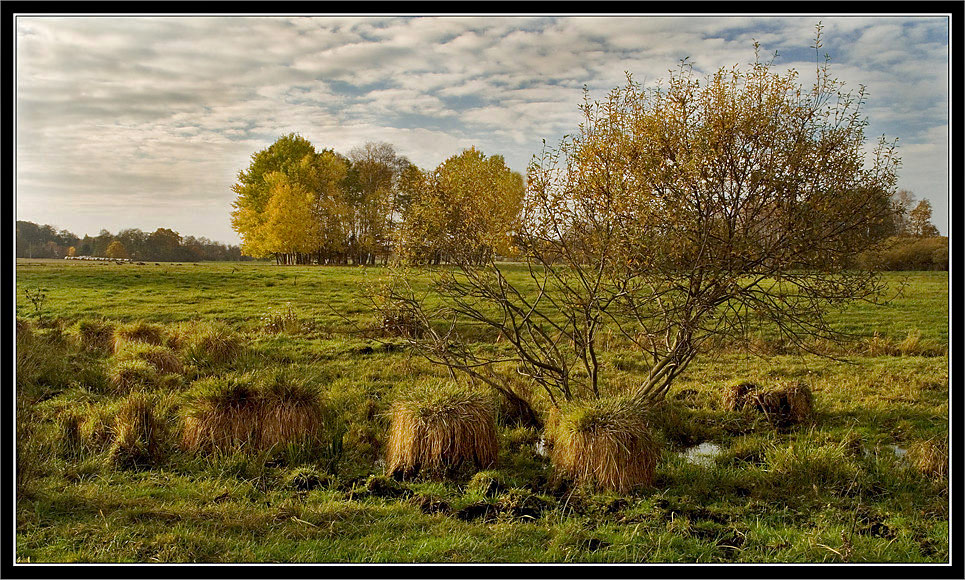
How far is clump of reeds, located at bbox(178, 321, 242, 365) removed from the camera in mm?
11766

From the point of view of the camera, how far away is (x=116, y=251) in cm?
2189

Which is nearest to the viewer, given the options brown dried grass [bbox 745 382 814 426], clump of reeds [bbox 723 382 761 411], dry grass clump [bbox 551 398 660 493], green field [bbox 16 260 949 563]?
green field [bbox 16 260 949 563]

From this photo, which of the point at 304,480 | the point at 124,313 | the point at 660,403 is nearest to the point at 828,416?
the point at 660,403

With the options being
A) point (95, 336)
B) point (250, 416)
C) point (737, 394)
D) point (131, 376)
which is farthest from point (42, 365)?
point (737, 394)

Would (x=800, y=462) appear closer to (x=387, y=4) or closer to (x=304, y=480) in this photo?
(x=304, y=480)

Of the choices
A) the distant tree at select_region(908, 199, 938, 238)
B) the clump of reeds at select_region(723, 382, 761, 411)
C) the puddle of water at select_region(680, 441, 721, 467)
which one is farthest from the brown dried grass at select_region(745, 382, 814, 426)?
the distant tree at select_region(908, 199, 938, 238)

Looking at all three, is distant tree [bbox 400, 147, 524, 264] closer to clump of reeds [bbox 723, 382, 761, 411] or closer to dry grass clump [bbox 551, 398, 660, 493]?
dry grass clump [bbox 551, 398, 660, 493]

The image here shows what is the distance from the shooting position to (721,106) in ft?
22.5

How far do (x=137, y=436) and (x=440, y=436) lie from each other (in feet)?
11.5

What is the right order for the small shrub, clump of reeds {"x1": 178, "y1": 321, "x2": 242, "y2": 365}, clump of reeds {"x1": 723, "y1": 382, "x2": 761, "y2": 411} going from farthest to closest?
the small shrub
clump of reeds {"x1": 178, "y1": 321, "x2": 242, "y2": 365}
clump of reeds {"x1": 723, "y1": 382, "x2": 761, "y2": 411}

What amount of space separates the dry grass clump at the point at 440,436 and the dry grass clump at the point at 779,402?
4.04m

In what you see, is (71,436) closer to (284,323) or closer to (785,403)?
(284,323)

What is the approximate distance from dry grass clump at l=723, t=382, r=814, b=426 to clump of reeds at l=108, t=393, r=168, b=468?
7.40 m

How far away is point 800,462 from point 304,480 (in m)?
5.21
